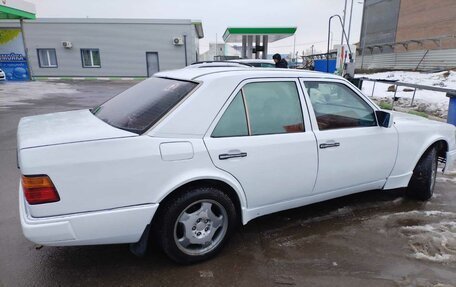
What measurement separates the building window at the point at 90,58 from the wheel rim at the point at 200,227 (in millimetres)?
28557

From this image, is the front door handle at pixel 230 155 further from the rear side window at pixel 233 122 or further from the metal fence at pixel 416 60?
the metal fence at pixel 416 60

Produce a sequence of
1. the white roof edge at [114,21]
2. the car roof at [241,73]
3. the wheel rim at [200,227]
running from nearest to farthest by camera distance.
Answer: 1. the wheel rim at [200,227]
2. the car roof at [241,73]
3. the white roof edge at [114,21]

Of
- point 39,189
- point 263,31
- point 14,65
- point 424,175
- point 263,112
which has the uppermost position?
point 263,31

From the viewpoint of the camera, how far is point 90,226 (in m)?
2.39

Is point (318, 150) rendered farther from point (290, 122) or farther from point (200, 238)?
point (200, 238)

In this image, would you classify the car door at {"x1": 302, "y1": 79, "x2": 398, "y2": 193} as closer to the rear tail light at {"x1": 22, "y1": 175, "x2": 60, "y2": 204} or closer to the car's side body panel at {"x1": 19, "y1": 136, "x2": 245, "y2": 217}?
the car's side body panel at {"x1": 19, "y1": 136, "x2": 245, "y2": 217}

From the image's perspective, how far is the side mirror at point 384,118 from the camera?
141 inches

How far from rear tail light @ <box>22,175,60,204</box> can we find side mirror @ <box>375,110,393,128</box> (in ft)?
10.6

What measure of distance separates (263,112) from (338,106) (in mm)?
1074

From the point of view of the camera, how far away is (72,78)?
92.3 ft

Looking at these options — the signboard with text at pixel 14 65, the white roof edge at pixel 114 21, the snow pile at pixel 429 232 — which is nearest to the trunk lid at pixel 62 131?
the snow pile at pixel 429 232

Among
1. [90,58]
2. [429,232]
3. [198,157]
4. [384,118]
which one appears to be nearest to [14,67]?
[90,58]

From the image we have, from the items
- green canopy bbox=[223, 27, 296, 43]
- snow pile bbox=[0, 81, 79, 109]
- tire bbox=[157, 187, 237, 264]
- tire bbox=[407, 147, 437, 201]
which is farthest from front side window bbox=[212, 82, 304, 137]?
green canopy bbox=[223, 27, 296, 43]

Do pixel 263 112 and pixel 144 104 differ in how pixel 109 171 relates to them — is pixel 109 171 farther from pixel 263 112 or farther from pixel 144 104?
pixel 263 112
